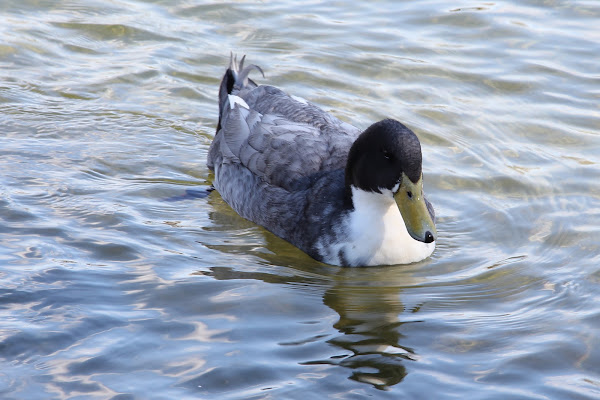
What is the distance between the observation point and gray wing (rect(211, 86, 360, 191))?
805 cm

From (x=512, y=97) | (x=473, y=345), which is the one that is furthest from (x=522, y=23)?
(x=473, y=345)

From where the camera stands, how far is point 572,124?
10266 mm

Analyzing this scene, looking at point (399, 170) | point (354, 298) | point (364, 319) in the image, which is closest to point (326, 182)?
point (399, 170)

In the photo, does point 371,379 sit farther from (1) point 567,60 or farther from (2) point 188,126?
(1) point 567,60

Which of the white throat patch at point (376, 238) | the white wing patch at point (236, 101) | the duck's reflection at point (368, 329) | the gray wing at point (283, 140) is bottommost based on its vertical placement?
the duck's reflection at point (368, 329)

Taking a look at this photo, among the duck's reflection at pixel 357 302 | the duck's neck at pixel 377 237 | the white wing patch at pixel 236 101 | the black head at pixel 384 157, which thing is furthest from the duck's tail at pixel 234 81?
the duck's neck at pixel 377 237

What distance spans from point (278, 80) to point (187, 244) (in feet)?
14.2

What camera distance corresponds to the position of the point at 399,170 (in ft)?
23.2

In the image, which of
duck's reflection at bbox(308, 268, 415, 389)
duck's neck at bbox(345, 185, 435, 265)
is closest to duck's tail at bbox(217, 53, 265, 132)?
duck's neck at bbox(345, 185, 435, 265)

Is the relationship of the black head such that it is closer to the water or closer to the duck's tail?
Result: the water

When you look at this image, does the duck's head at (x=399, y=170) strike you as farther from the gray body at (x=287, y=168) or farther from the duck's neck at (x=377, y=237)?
the gray body at (x=287, y=168)

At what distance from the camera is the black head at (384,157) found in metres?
6.99

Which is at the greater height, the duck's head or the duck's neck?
the duck's head

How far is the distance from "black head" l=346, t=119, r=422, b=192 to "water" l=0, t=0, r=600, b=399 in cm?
80
